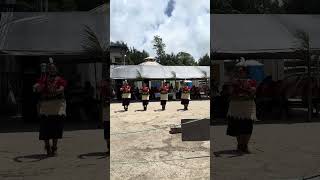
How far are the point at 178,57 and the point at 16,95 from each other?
1.45 meters

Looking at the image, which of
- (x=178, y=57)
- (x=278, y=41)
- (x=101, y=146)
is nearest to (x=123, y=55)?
(x=178, y=57)

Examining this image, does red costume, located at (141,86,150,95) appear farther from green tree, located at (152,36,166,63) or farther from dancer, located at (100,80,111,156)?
dancer, located at (100,80,111,156)

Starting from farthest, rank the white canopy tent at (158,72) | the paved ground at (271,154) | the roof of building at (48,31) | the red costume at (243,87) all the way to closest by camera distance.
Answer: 1. the paved ground at (271,154)
2. the red costume at (243,87)
3. the white canopy tent at (158,72)
4. the roof of building at (48,31)

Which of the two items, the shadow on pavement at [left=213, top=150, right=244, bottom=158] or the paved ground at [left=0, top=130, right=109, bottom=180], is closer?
the paved ground at [left=0, top=130, right=109, bottom=180]

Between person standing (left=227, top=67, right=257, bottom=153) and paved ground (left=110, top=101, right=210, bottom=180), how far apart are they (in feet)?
0.88

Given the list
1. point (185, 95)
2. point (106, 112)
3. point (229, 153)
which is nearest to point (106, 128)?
point (106, 112)

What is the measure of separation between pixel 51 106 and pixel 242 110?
1.69 metres

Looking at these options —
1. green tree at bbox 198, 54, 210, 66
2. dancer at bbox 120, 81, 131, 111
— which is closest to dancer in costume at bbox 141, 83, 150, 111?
dancer at bbox 120, 81, 131, 111

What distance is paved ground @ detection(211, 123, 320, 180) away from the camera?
15.1ft

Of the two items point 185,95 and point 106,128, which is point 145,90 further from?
point 106,128

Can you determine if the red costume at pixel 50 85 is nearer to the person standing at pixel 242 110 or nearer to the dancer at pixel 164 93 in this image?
the dancer at pixel 164 93

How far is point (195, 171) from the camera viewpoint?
5.46m

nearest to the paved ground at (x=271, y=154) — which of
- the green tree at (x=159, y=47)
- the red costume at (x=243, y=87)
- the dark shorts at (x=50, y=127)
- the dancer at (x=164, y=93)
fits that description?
the red costume at (x=243, y=87)

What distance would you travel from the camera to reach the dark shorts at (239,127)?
4.56 metres
